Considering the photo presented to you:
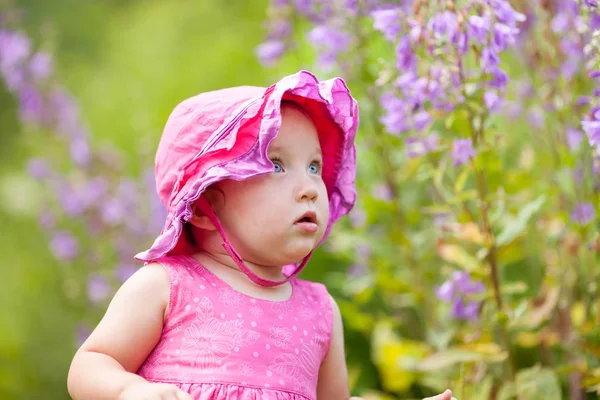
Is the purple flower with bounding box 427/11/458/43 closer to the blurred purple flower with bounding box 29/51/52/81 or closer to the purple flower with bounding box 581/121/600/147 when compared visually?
the purple flower with bounding box 581/121/600/147

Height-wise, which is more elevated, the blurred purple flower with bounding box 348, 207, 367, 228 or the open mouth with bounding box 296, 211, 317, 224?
the open mouth with bounding box 296, 211, 317, 224

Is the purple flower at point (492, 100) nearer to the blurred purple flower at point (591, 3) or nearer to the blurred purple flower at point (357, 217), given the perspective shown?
the blurred purple flower at point (591, 3)

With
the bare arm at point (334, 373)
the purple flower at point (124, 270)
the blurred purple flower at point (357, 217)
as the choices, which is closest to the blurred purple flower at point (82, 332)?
the purple flower at point (124, 270)

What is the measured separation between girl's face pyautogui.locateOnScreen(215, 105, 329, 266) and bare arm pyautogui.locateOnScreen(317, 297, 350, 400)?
259 millimetres

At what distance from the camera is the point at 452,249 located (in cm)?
219

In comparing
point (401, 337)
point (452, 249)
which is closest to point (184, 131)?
point (452, 249)

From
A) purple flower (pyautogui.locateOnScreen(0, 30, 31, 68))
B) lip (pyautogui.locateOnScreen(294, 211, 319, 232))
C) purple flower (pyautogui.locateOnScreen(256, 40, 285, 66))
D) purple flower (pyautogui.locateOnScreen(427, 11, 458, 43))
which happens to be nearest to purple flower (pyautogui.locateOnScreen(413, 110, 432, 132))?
purple flower (pyautogui.locateOnScreen(427, 11, 458, 43))

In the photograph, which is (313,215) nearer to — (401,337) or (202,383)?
(202,383)

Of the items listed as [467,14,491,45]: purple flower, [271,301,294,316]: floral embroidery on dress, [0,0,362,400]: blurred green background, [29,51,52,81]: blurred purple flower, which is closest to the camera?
[271,301,294,316]: floral embroidery on dress

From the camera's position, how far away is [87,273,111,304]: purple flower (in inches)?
131

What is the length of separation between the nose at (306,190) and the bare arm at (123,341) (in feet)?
1.02

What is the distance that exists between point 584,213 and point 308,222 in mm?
1179

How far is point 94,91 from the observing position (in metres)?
6.39

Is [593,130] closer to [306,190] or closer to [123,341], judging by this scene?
[306,190]
